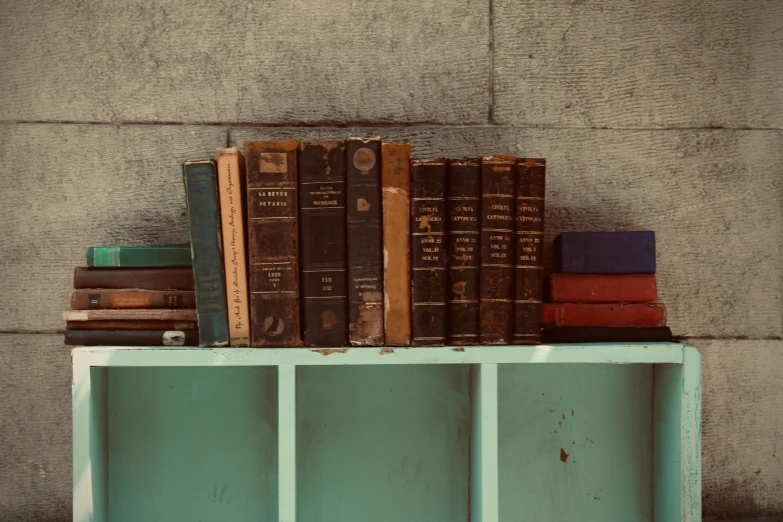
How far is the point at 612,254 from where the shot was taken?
1.13 m

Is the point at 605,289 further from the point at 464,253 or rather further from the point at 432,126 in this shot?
the point at 432,126

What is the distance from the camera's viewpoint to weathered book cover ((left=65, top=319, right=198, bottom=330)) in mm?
1086

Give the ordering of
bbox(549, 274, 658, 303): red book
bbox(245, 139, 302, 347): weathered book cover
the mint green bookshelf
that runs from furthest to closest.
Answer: the mint green bookshelf → bbox(549, 274, 658, 303): red book → bbox(245, 139, 302, 347): weathered book cover

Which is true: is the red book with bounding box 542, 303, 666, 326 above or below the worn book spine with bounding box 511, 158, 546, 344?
below

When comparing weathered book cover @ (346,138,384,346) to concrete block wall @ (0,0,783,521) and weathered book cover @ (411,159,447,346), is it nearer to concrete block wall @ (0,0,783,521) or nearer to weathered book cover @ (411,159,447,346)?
weathered book cover @ (411,159,447,346)

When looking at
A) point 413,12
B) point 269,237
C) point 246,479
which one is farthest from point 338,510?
point 413,12

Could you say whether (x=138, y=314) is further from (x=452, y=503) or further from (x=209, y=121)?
(x=452, y=503)

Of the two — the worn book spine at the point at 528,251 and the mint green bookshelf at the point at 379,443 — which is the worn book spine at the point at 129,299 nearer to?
the mint green bookshelf at the point at 379,443

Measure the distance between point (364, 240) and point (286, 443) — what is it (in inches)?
15.7

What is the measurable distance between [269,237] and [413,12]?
2.45ft

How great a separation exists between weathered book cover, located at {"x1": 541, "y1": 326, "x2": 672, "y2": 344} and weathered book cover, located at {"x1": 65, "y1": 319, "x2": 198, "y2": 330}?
72cm

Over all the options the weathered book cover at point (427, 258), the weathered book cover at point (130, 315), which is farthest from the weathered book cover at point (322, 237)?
the weathered book cover at point (130, 315)

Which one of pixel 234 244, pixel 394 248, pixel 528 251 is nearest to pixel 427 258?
pixel 394 248

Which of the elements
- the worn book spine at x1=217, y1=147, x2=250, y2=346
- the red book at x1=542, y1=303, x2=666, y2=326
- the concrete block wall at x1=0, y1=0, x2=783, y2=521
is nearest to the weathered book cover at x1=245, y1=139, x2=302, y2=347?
the worn book spine at x1=217, y1=147, x2=250, y2=346
